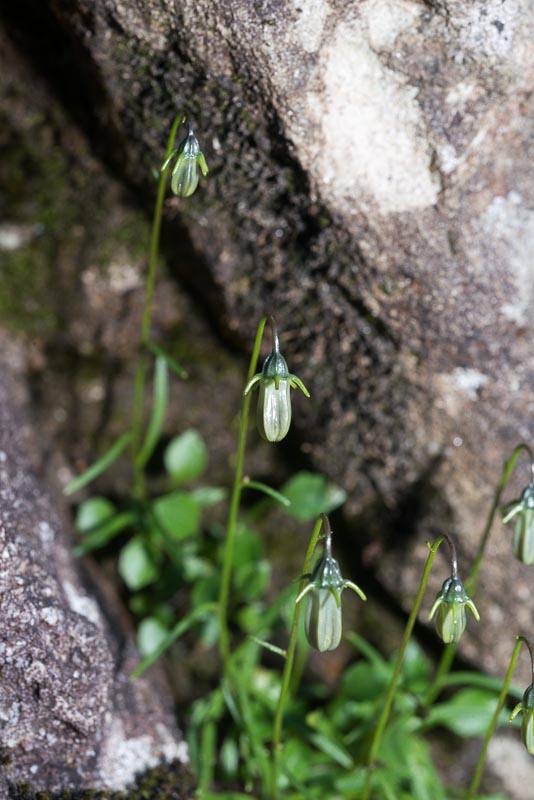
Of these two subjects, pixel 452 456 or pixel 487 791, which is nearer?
pixel 452 456

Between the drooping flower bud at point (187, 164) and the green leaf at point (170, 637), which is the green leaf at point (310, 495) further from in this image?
the drooping flower bud at point (187, 164)

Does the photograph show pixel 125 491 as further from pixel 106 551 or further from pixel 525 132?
pixel 525 132

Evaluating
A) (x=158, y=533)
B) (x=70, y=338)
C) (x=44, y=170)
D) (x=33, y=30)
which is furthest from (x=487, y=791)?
(x=33, y=30)

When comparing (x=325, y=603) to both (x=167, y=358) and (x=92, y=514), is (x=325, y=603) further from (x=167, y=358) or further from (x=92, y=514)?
(x=92, y=514)

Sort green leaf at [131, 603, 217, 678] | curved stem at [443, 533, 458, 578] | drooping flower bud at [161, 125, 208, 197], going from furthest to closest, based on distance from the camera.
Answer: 1. green leaf at [131, 603, 217, 678]
2. drooping flower bud at [161, 125, 208, 197]
3. curved stem at [443, 533, 458, 578]

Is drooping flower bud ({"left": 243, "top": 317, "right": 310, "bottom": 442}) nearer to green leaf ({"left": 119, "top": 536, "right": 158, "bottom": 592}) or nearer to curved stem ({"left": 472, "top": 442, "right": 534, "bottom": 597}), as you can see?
curved stem ({"left": 472, "top": 442, "right": 534, "bottom": 597})

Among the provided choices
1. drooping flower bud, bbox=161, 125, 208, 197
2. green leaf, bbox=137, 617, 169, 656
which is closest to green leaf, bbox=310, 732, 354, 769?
green leaf, bbox=137, 617, 169, 656

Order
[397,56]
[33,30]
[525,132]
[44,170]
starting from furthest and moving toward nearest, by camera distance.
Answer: [44,170] → [33,30] → [525,132] → [397,56]
